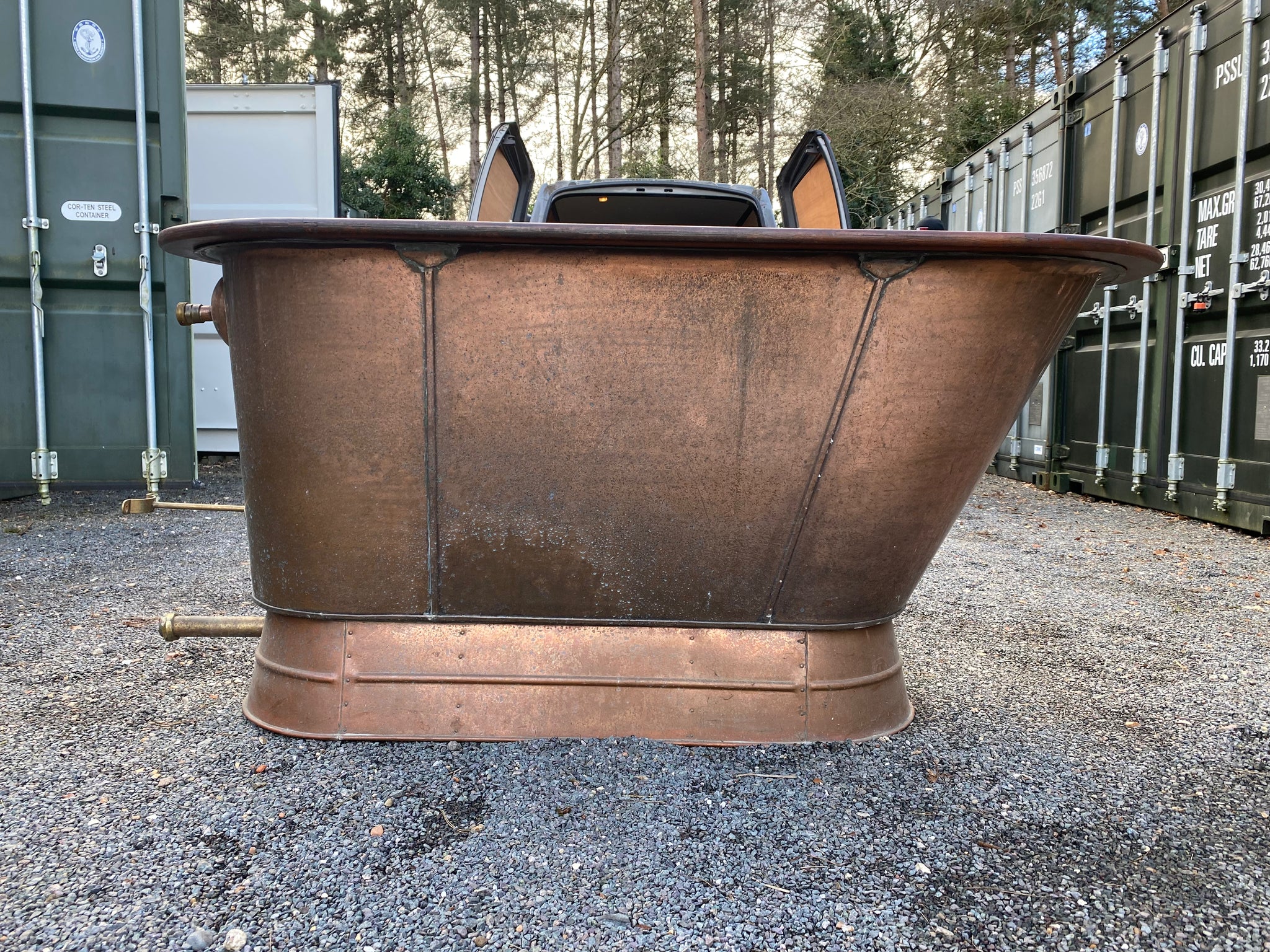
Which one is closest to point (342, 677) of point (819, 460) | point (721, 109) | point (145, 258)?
point (819, 460)

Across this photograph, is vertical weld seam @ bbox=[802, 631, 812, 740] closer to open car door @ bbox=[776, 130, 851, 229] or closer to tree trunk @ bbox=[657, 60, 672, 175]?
open car door @ bbox=[776, 130, 851, 229]

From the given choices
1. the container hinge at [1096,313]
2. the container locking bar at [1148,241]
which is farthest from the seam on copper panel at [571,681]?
the container hinge at [1096,313]

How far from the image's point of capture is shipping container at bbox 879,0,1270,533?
4.27 m

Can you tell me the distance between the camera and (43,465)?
4781 millimetres

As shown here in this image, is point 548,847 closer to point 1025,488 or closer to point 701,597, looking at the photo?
point 701,597

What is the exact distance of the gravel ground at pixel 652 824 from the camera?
Answer: 1.19 meters

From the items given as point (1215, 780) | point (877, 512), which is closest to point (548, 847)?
point (877, 512)

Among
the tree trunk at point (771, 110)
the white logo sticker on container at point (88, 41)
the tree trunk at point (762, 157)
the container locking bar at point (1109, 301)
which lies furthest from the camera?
the tree trunk at point (762, 157)

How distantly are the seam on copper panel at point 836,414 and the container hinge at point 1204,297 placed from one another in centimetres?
410

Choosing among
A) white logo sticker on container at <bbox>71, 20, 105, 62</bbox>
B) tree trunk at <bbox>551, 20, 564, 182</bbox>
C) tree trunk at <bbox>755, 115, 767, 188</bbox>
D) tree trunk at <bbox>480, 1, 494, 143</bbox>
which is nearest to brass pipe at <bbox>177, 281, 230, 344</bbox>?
white logo sticker on container at <bbox>71, 20, 105, 62</bbox>

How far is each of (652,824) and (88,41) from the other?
5.49m

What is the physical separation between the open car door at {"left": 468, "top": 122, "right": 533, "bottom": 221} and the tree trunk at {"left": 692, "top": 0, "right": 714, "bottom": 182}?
1037cm

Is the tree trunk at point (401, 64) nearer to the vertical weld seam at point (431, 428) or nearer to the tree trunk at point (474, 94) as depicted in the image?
the tree trunk at point (474, 94)

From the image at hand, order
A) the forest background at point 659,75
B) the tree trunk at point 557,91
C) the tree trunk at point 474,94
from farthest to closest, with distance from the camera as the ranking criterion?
the tree trunk at point 557,91 < the tree trunk at point 474,94 < the forest background at point 659,75
